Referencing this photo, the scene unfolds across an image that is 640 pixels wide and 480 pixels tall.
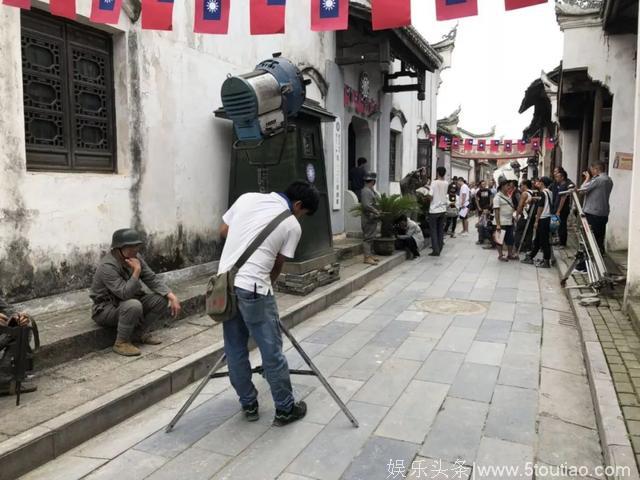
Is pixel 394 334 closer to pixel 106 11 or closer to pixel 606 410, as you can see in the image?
pixel 606 410

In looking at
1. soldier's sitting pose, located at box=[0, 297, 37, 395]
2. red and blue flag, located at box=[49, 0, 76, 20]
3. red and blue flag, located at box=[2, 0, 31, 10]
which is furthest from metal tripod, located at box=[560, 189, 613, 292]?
red and blue flag, located at box=[2, 0, 31, 10]

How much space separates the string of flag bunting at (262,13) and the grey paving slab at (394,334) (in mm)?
3188

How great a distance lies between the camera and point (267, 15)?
16.1ft

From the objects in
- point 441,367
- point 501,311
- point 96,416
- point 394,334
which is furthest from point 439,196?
point 96,416

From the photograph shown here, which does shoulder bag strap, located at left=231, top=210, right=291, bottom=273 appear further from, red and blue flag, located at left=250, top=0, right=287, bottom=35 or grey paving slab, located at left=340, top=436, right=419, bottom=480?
red and blue flag, located at left=250, top=0, right=287, bottom=35

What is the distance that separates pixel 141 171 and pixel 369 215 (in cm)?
515

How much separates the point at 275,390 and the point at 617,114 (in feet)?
30.2

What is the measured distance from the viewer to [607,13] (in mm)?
8148

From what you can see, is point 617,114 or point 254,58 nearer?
point 254,58

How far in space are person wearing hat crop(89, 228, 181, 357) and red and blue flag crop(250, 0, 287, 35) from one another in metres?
2.30

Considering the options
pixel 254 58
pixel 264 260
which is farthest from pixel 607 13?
pixel 264 260

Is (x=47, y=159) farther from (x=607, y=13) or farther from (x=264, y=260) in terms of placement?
(x=607, y=13)

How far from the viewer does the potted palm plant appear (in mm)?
10266

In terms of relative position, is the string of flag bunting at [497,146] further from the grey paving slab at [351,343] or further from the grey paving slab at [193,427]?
the grey paving slab at [193,427]
